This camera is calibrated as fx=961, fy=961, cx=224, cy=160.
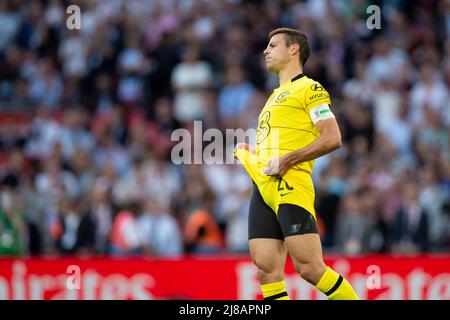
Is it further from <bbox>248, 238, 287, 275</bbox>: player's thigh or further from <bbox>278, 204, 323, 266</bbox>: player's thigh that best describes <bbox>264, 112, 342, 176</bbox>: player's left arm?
<bbox>248, 238, 287, 275</bbox>: player's thigh

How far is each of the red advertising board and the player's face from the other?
393 centimetres

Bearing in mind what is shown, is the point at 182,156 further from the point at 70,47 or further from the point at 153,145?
the point at 70,47

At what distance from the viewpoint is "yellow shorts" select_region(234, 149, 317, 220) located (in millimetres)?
7148

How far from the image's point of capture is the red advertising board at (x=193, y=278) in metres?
10.8

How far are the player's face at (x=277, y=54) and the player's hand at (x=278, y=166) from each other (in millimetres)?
794

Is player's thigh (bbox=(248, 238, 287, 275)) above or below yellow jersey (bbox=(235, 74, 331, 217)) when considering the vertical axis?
below

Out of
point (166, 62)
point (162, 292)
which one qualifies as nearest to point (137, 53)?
point (166, 62)

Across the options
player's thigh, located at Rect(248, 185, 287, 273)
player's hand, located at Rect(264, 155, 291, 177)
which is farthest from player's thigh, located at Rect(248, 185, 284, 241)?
player's hand, located at Rect(264, 155, 291, 177)

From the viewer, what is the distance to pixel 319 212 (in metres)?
13.0

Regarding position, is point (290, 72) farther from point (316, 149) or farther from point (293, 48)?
point (316, 149)

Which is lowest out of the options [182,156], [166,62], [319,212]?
[319,212]

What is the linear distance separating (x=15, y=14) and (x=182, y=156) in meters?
6.14

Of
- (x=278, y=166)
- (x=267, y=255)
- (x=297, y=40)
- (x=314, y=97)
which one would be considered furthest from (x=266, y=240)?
(x=297, y=40)

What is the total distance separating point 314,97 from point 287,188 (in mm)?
709
